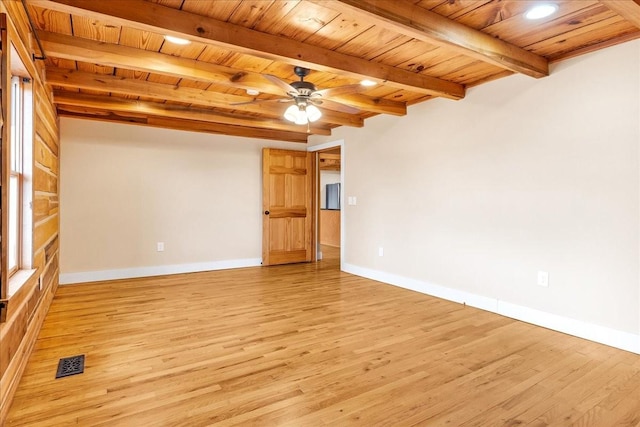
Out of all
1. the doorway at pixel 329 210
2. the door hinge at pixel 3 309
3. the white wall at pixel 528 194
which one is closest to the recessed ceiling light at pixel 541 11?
the white wall at pixel 528 194

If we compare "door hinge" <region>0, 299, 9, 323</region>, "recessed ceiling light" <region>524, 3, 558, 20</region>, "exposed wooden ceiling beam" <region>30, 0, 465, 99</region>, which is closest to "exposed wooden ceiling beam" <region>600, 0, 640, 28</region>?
"recessed ceiling light" <region>524, 3, 558, 20</region>

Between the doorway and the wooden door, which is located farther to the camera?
the doorway

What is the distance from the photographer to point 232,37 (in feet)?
7.97

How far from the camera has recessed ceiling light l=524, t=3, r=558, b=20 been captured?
2186 mm

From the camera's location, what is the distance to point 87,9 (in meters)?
2.00

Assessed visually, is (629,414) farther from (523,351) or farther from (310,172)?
(310,172)

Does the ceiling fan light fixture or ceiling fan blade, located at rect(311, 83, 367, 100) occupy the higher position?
ceiling fan blade, located at rect(311, 83, 367, 100)

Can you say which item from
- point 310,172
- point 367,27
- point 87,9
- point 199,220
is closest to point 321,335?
point 367,27

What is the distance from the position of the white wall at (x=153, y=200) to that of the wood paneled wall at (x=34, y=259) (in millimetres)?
1417

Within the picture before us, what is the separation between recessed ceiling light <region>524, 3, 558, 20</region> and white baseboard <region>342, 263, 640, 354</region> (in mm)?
2348

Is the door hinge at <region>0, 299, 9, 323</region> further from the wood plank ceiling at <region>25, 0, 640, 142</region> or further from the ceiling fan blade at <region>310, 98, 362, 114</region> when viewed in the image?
the ceiling fan blade at <region>310, 98, 362, 114</region>

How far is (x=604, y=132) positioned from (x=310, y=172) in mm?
4315

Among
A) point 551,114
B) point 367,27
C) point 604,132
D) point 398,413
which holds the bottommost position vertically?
point 398,413

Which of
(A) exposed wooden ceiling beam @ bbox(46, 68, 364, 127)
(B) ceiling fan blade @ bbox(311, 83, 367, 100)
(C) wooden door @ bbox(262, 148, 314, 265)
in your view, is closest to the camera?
(B) ceiling fan blade @ bbox(311, 83, 367, 100)
